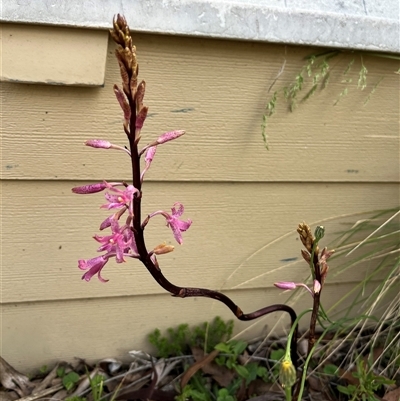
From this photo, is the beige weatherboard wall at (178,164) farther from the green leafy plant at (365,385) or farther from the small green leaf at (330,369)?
the green leafy plant at (365,385)

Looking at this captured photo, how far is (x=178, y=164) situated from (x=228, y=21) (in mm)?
369

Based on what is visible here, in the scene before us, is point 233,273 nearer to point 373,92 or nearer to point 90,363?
point 90,363

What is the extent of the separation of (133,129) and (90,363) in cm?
103

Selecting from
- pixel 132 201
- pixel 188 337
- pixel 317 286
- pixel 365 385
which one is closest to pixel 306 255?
pixel 317 286

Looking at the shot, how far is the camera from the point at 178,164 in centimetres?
118

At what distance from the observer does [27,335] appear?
52.6 inches

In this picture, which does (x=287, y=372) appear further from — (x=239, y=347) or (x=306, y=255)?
(x=239, y=347)

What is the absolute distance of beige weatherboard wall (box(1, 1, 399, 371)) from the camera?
98cm

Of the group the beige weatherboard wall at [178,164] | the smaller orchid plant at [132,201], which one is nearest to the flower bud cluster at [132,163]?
the smaller orchid plant at [132,201]

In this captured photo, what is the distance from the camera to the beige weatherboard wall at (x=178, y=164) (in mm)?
982

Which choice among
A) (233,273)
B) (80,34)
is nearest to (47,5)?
(80,34)

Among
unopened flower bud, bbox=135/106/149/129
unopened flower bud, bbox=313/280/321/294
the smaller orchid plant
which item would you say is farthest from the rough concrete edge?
unopened flower bud, bbox=313/280/321/294

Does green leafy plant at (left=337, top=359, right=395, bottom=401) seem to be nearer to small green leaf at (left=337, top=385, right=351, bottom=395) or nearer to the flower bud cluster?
small green leaf at (left=337, top=385, right=351, bottom=395)

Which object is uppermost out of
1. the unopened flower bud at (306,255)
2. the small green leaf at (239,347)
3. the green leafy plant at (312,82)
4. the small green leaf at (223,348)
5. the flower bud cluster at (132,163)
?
the green leafy plant at (312,82)
